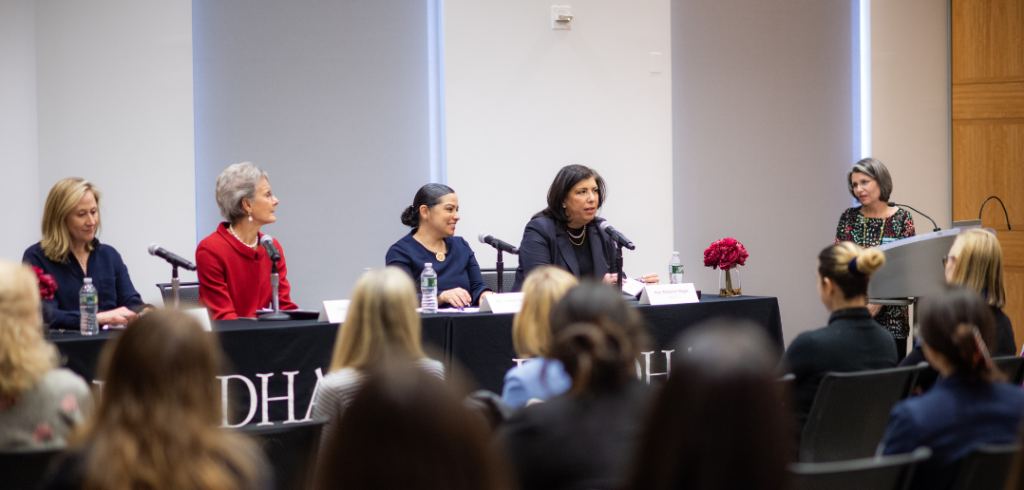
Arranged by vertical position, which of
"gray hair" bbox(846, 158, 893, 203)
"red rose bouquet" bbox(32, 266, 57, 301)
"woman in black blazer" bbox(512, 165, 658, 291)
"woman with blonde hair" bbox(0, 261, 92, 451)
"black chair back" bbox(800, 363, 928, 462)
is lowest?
"black chair back" bbox(800, 363, 928, 462)

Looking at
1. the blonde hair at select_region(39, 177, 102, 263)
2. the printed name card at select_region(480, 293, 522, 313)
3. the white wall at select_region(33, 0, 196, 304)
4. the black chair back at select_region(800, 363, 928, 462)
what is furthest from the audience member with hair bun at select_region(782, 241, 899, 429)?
the white wall at select_region(33, 0, 196, 304)

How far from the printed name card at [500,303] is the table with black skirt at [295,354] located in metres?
0.05

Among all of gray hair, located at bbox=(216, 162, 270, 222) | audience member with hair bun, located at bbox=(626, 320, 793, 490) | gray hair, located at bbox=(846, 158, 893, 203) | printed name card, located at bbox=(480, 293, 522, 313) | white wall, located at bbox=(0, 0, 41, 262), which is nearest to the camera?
audience member with hair bun, located at bbox=(626, 320, 793, 490)

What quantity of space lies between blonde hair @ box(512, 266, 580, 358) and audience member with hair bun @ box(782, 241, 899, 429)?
0.76 m

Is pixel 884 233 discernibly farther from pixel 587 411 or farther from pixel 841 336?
pixel 587 411

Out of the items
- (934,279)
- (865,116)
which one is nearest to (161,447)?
(934,279)

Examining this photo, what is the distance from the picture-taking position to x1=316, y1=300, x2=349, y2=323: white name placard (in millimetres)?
3207

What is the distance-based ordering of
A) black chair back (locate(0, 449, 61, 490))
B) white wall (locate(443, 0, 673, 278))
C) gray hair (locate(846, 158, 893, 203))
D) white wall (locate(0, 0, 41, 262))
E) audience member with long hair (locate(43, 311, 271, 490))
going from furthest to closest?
white wall (locate(443, 0, 673, 278))
gray hair (locate(846, 158, 893, 203))
white wall (locate(0, 0, 41, 262))
black chair back (locate(0, 449, 61, 490))
audience member with long hair (locate(43, 311, 271, 490))

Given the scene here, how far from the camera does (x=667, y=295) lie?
3.77m

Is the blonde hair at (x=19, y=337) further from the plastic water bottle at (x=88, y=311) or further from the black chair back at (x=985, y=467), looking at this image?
the black chair back at (x=985, y=467)

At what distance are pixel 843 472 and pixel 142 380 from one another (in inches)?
46.0

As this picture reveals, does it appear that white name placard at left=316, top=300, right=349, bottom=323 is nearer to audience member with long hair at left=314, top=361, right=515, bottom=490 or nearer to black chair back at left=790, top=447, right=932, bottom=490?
black chair back at left=790, top=447, right=932, bottom=490

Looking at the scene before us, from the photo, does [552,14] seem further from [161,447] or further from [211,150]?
[161,447]

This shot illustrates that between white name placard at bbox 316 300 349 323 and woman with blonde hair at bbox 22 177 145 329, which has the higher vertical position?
woman with blonde hair at bbox 22 177 145 329
